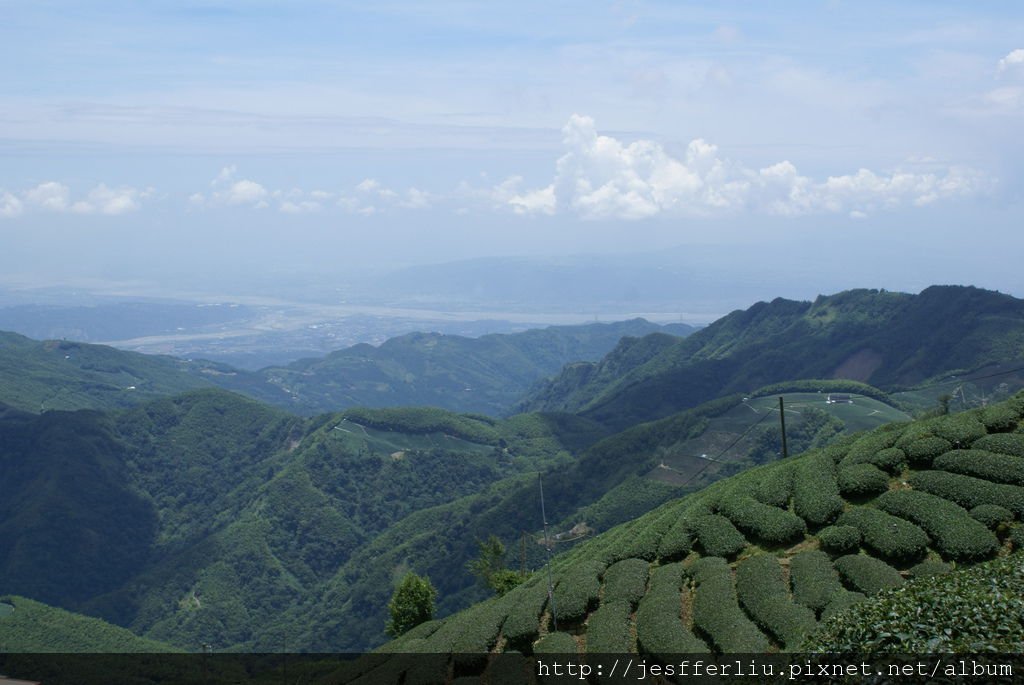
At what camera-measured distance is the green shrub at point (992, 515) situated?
964 inches

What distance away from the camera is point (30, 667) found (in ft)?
164

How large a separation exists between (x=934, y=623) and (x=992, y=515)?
42.6 feet

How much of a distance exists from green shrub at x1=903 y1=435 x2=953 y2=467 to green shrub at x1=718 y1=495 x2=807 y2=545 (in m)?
5.00

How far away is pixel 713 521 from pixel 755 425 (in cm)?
8619

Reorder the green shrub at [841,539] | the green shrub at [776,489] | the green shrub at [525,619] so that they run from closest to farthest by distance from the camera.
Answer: the green shrub at [841,539] < the green shrub at [525,619] < the green shrub at [776,489]

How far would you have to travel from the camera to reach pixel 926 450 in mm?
29203

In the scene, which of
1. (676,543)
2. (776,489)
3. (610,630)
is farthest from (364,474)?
(610,630)

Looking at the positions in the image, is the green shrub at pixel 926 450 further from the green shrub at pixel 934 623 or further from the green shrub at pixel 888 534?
the green shrub at pixel 934 623

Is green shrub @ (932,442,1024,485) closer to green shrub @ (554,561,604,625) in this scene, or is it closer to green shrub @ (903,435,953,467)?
green shrub @ (903,435,953,467)

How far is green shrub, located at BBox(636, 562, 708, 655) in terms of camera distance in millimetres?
21828

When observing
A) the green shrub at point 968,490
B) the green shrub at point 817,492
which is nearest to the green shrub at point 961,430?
the green shrub at point 968,490

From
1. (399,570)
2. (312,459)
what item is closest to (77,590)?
(312,459)

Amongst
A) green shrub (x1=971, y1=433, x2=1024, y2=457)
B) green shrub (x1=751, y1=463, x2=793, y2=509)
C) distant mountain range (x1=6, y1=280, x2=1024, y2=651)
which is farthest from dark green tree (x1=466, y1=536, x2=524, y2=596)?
distant mountain range (x1=6, y1=280, x2=1024, y2=651)

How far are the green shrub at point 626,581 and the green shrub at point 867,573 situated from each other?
6.15 meters
